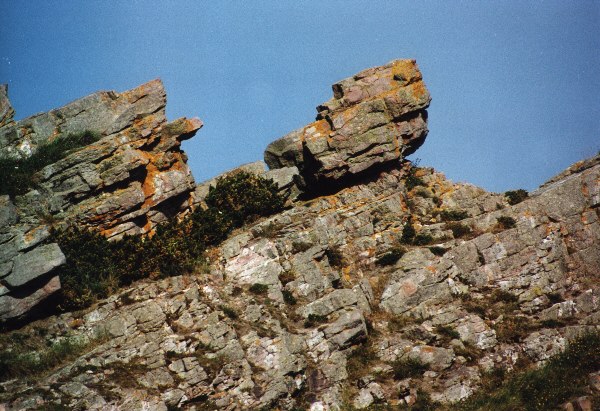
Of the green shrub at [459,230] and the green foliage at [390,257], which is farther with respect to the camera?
the green shrub at [459,230]

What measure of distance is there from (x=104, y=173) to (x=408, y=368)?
1931cm

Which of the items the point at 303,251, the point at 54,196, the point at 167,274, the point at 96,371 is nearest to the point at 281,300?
the point at 303,251

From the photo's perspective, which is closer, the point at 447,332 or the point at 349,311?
the point at 447,332

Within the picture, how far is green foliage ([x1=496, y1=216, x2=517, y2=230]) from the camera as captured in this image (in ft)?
97.9

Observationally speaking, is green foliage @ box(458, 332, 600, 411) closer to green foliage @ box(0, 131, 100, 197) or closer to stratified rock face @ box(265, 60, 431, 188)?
stratified rock face @ box(265, 60, 431, 188)

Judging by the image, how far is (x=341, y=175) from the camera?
33969 mm

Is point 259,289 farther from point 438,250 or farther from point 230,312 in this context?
point 438,250

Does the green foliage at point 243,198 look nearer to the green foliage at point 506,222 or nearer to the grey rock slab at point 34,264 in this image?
the grey rock slab at point 34,264

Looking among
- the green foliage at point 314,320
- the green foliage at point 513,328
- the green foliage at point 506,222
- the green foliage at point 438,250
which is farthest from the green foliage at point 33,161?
the green foliage at point 513,328

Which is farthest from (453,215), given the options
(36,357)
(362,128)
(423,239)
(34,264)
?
(36,357)

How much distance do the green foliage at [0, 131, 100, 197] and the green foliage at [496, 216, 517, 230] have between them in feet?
79.9

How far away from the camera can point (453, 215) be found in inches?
1267

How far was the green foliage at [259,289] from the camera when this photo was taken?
86.2 ft

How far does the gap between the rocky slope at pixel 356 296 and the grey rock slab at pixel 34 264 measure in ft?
7.07
